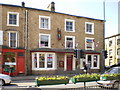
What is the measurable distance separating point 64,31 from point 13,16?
7.64m

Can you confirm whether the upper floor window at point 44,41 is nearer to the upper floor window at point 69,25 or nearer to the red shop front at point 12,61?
the red shop front at point 12,61

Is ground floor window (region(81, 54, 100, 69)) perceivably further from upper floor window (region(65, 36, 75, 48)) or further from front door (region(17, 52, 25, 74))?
front door (region(17, 52, 25, 74))

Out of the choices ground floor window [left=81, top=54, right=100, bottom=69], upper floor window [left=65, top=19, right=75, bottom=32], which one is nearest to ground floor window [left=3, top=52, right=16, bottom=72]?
upper floor window [left=65, top=19, right=75, bottom=32]

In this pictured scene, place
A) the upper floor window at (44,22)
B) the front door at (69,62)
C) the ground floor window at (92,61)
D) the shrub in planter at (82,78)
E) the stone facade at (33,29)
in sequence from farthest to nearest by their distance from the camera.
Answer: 1. the ground floor window at (92,61)
2. the front door at (69,62)
3. the upper floor window at (44,22)
4. the stone facade at (33,29)
5. the shrub in planter at (82,78)

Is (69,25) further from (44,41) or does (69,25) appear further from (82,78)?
(82,78)

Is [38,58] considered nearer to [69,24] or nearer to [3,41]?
[3,41]

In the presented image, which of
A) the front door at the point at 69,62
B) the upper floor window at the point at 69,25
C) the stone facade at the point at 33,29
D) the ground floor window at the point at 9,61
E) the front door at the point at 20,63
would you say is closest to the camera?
the ground floor window at the point at 9,61

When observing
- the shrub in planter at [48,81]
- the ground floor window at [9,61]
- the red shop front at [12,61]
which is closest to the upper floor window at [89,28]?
the red shop front at [12,61]

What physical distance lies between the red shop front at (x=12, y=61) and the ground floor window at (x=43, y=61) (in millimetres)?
1612

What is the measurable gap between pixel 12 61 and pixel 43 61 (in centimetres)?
420

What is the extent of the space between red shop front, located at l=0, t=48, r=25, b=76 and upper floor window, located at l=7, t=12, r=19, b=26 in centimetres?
Result: 354

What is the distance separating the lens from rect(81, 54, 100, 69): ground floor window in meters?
22.6

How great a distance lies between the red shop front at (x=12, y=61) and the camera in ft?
57.5

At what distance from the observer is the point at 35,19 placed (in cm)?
1973
